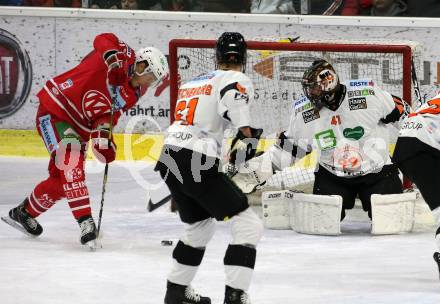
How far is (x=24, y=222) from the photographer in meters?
5.88

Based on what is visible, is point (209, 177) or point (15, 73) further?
point (15, 73)

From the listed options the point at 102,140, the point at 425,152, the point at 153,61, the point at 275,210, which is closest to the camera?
the point at 425,152

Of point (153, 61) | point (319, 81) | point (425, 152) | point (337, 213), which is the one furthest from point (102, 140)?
point (425, 152)

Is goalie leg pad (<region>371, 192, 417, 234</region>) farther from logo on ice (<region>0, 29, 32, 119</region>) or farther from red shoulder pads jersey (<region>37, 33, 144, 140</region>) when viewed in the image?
logo on ice (<region>0, 29, 32, 119</region>)

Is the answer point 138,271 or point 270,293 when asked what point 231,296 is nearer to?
point 270,293

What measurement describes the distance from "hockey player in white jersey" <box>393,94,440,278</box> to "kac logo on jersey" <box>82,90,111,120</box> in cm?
165

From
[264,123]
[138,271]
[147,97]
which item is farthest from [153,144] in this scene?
[138,271]

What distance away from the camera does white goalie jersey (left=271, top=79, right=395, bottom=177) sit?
5.92 metres

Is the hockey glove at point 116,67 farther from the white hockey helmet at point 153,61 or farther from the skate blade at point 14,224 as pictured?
the skate blade at point 14,224

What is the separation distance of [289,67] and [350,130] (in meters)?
1.40

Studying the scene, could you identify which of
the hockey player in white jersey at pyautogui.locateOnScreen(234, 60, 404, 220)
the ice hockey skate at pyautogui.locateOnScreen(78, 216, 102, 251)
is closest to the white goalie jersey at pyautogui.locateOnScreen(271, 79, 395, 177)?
the hockey player in white jersey at pyautogui.locateOnScreen(234, 60, 404, 220)

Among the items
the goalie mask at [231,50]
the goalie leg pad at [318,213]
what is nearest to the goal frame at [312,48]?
the goalie leg pad at [318,213]

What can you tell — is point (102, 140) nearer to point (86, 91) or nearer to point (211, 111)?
point (86, 91)

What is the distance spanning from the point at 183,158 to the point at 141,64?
148 cm
